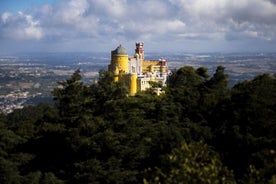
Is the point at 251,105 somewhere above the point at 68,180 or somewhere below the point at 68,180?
above

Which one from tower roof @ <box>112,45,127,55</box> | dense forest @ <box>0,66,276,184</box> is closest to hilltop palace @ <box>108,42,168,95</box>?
tower roof @ <box>112,45,127,55</box>

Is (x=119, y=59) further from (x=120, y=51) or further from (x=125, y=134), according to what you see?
(x=125, y=134)

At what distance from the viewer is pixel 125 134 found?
19016mm

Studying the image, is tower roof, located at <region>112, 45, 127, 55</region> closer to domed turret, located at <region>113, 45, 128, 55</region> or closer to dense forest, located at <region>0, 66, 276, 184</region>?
domed turret, located at <region>113, 45, 128, 55</region>

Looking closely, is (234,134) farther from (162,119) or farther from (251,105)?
(162,119)

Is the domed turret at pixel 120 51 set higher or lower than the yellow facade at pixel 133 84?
higher

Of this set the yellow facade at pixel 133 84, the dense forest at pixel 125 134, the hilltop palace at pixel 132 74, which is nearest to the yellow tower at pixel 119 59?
the hilltop palace at pixel 132 74

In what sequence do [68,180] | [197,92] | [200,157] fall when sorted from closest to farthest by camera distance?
[200,157]
[68,180]
[197,92]

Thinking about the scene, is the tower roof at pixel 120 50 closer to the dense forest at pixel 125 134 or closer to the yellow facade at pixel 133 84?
the yellow facade at pixel 133 84

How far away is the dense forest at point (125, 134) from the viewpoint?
17.6 meters

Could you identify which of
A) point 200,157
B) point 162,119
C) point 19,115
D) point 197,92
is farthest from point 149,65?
point 200,157

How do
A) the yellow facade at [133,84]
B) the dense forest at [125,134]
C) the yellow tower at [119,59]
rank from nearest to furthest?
the dense forest at [125,134] < the yellow facade at [133,84] < the yellow tower at [119,59]

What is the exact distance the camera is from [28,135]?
22.8m

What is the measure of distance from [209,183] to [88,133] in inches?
420
